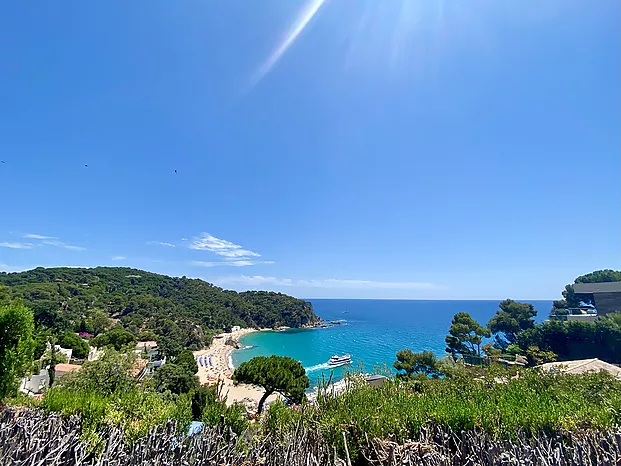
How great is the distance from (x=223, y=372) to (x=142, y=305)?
31.9m

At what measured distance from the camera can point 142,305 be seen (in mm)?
57688

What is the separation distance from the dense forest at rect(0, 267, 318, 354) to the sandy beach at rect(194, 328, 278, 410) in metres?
→ 3.29

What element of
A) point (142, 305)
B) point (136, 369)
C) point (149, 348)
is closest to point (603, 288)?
point (136, 369)

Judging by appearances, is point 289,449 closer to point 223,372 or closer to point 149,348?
point 223,372

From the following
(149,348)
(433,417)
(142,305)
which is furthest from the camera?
(142,305)

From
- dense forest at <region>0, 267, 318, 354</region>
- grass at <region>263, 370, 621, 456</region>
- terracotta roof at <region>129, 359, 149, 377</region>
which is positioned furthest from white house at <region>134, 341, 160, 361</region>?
grass at <region>263, 370, 621, 456</region>

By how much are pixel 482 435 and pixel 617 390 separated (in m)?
8.03

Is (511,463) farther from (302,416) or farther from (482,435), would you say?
(302,416)

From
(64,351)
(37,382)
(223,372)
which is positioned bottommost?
(223,372)

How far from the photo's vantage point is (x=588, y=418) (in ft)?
18.9

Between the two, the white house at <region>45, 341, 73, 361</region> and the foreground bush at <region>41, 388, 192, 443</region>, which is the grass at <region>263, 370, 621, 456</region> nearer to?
the foreground bush at <region>41, 388, 192, 443</region>

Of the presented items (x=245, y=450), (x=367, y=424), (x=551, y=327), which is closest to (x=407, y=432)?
(x=367, y=424)

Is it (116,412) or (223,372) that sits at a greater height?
(116,412)

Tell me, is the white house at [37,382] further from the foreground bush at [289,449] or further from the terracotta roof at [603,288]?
the terracotta roof at [603,288]
